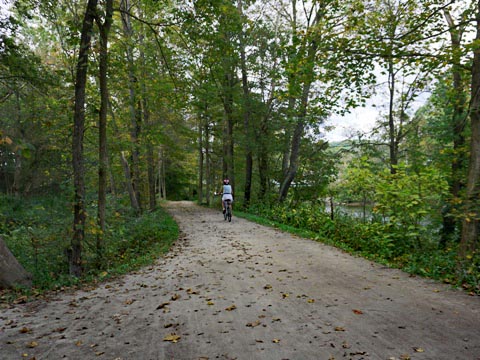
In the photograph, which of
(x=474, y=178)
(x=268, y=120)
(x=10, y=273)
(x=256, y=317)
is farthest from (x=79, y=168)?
(x=268, y=120)

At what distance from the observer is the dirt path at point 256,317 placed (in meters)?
3.38

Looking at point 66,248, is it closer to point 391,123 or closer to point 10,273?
point 10,273

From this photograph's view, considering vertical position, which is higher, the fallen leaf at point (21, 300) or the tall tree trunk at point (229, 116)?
the tall tree trunk at point (229, 116)

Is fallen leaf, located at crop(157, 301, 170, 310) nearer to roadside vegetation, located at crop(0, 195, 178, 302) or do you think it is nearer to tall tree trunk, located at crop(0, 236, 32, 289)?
roadside vegetation, located at crop(0, 195, 178, 302)

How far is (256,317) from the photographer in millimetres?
4281

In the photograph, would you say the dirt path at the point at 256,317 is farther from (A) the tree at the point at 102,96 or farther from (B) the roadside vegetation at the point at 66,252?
(A) the tree at the point at 102,96

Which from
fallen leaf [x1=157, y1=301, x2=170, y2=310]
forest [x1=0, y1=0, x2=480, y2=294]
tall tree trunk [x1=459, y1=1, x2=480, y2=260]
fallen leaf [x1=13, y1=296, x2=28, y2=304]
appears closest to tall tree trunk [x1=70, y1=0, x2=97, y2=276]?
forest [x1=0, y1=0, x2=480, y2=294]

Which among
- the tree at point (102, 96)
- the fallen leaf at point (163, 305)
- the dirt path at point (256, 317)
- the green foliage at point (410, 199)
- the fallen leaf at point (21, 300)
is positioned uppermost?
the tree at point (102, 96)

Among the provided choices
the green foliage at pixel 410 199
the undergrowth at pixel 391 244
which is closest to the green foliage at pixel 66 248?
the undergrowth at pixel 391 244

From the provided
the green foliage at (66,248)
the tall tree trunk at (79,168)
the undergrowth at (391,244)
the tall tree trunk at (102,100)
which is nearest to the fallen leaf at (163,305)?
the green foliage at (66,248)

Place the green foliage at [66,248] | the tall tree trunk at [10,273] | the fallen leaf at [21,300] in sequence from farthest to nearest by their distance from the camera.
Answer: the green foliage at [66,248], the tall tree trunk at [10,273], the fallen leaf at [21,300]

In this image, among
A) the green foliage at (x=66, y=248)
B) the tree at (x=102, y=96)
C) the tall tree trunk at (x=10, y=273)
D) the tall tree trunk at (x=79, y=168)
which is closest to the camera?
the tall tree trunk at (x=10, y=273)

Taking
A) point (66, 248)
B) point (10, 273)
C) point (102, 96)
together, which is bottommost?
point (10, 273)

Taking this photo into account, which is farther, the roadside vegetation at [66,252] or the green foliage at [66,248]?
the green foliage at [66,248]
